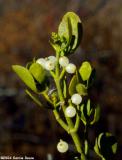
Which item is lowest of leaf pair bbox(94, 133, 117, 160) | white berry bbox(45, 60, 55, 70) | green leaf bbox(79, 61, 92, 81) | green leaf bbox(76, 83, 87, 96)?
leaf pair bbox(94, 133, 117, 160)

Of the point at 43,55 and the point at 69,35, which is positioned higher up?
the point at 43,55

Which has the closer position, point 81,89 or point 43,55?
point 81,89

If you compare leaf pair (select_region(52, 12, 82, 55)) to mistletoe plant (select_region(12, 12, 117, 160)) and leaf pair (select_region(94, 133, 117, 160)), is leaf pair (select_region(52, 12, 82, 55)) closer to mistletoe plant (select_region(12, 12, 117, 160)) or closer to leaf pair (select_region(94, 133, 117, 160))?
mistletoe plant (select_region(12, 12, 117, 160))

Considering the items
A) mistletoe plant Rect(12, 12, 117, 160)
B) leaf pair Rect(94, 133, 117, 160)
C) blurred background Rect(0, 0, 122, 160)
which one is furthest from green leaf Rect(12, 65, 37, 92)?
blurred background Rect(0, 0, 122, 160)

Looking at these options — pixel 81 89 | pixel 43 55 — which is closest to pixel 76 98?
pixel 81 89

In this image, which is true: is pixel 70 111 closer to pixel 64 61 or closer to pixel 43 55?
pixel 64 61

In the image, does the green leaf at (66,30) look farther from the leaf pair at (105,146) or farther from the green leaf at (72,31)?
the leaf pair at (105,146)

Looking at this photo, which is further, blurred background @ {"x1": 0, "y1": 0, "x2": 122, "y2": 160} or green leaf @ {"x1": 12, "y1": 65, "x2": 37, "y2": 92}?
blurred background @ {"x1": 0, "y1": 0, "x2": 122, "y2": 160}

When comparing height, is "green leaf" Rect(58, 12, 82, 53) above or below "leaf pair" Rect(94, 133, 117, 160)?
above

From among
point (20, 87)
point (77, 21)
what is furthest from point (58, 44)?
point (20, 87)
